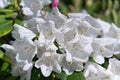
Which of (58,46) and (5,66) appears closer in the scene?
(58,46)

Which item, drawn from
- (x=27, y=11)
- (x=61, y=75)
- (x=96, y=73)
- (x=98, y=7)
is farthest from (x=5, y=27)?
(x=98, y=7)

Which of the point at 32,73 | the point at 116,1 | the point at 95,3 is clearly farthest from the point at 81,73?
the point at 95,3

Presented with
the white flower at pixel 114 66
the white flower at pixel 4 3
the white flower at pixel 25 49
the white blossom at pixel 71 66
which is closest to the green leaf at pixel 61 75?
the white blossom at pixel 71 66

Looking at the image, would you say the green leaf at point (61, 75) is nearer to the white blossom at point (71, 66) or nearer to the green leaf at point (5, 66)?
the white blossom at point (71, 66)

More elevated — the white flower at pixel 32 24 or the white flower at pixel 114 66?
the white flower at pixel 32 24

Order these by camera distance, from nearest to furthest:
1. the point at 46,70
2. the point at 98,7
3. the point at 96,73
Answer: the point at 46,70 → the point at 96,73 → the point at 98,7

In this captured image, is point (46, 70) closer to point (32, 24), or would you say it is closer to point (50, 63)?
point (50, 63)
